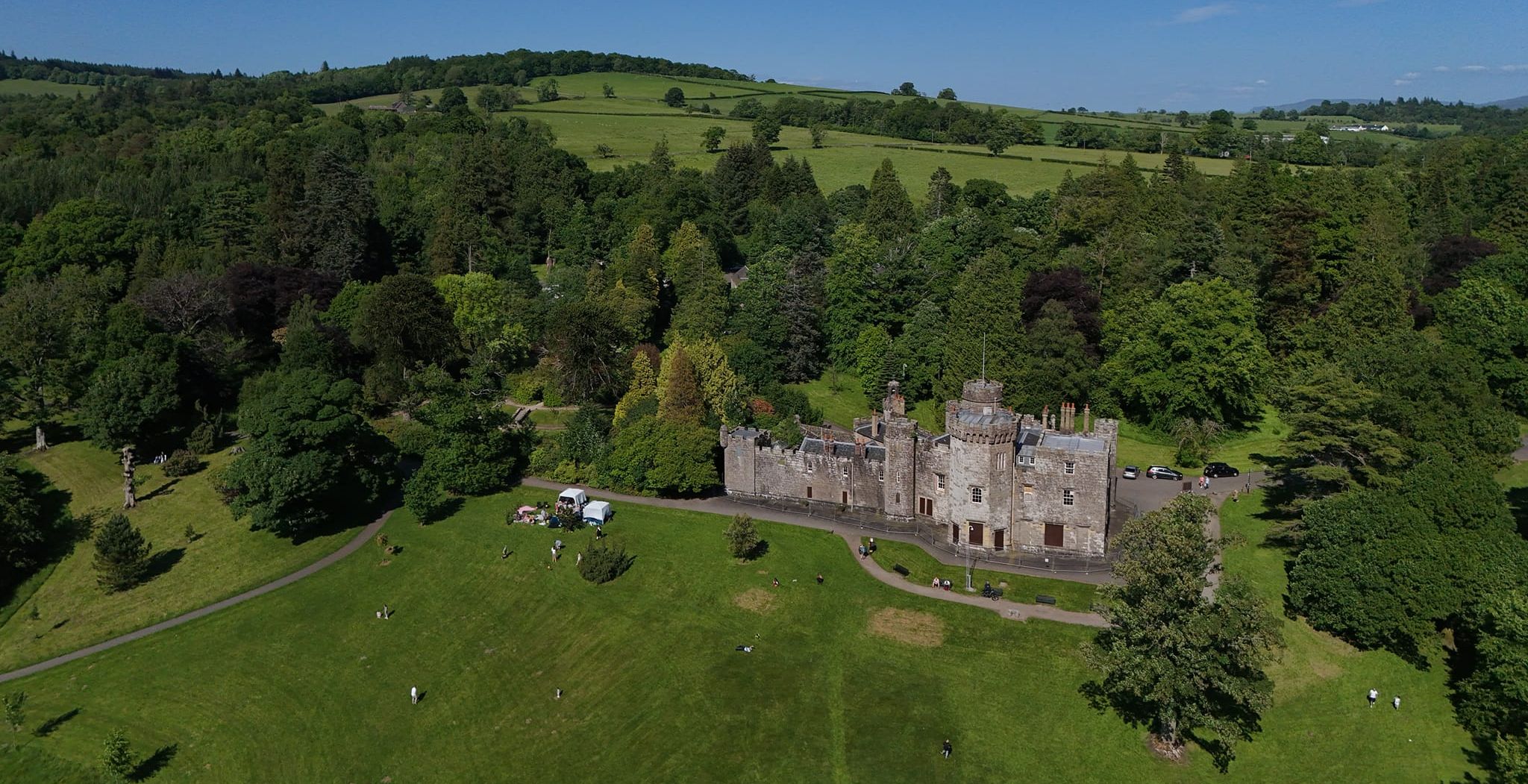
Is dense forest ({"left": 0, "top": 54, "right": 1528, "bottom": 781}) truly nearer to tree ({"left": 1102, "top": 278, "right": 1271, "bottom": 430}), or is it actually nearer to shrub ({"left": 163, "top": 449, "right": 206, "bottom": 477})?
tree ({"left": 1102, "top": 278, "right": 1271, "bottom": 430})

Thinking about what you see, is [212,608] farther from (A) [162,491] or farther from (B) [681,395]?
→ (B) [681,395]

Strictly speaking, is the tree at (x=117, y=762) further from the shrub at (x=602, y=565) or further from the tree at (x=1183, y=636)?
the tree at (x=1183, y=636)

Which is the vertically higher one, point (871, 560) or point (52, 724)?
point (871, 560)

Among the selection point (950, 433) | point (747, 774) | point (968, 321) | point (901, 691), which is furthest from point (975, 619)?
point (968, 321)

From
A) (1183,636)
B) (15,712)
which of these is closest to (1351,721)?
(1183,636)

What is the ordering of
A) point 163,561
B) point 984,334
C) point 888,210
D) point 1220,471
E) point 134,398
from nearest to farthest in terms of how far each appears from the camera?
point 163,561, point 1220,471, point 134,398, point 984,334, point 888,210
